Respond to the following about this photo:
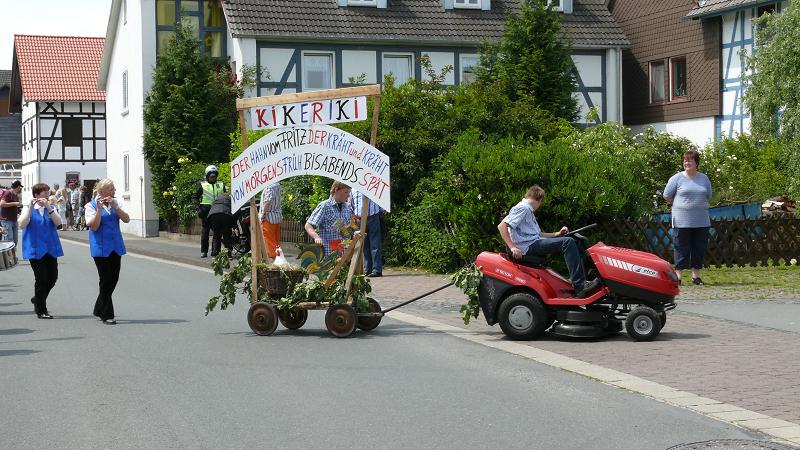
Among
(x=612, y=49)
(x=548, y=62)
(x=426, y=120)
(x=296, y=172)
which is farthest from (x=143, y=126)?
(x=296, y=172)

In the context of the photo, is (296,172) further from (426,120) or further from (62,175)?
(62,175)

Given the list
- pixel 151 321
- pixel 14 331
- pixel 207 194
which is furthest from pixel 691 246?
pixel 207 194

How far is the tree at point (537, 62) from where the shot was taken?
35.8 metres

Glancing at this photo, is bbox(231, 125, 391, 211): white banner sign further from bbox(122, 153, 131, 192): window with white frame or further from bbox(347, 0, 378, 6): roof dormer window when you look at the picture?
bbox(122, 153, 131, 192): window with white frame

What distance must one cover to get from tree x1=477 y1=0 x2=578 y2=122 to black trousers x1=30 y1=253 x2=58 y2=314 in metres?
22.9

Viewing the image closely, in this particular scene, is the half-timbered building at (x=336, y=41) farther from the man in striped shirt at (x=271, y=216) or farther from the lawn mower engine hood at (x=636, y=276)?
the lawn mower engine hood at (x=636, y=276)

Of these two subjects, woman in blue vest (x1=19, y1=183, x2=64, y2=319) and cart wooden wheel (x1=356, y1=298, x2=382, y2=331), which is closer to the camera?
cart wooden wheel (x1=356, y1=298, x2=382, y2=331)

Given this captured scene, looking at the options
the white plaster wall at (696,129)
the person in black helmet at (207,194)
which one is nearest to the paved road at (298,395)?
the person in black helmet at (207,194)

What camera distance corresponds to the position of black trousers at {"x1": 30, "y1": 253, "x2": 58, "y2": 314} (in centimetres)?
1422

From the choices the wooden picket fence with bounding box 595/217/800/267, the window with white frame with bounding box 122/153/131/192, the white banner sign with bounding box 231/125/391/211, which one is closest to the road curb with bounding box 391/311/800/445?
the white banner sign with bounding box 231/125/391/211

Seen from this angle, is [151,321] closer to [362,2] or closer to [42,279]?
[42,279]

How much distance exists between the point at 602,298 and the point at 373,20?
93.1 feet

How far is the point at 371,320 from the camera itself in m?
12.5

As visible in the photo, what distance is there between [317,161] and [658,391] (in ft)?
16.1
